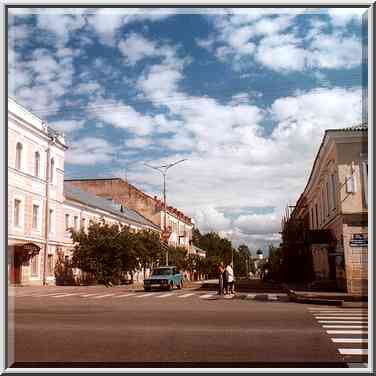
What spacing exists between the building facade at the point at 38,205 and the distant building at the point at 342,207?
17.9 m

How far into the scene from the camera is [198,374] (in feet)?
22.6

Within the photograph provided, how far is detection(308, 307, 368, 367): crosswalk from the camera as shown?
8305 millimetres

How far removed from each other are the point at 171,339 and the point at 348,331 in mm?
4111

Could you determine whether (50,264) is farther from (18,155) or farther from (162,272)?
(162,272)

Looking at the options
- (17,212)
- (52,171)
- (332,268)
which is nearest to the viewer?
(332,268)

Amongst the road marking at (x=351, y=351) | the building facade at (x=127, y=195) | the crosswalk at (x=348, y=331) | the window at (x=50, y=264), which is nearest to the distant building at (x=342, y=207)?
the crosswalk at (x=348, y=331)

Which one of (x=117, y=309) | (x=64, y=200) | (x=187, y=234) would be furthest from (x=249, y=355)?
(x=187, y=234)

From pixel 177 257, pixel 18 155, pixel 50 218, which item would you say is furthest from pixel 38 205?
pixel 177 257

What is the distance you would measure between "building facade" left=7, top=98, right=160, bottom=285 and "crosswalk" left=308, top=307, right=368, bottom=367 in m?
20.9

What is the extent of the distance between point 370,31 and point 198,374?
529 cm

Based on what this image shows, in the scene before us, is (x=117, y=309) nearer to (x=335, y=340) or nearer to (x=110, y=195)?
(x=335, y=340)

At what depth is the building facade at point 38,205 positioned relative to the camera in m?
33.8

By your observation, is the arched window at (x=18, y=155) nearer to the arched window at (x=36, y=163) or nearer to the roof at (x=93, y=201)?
the arched window at (x=36, y=163)

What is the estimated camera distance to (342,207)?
2425 cm
